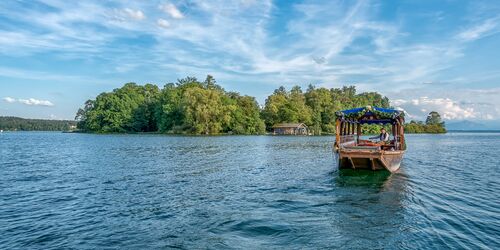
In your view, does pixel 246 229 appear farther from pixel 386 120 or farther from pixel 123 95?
pixel 123 95

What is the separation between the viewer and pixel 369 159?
69.2ft

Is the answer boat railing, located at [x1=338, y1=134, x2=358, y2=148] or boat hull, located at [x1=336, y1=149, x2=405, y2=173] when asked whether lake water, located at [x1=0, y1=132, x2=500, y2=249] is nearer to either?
boat hull, located at [x1=336, y1=149, x2=405, y2=173]

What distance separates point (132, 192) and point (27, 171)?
12.3 metres

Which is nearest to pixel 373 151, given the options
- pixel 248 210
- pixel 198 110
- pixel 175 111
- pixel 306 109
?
pixel 248 210

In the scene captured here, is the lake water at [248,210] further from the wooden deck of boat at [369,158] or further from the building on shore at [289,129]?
the building on shore at [289,129]

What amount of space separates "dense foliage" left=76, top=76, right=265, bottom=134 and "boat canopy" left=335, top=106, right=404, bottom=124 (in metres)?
76.2

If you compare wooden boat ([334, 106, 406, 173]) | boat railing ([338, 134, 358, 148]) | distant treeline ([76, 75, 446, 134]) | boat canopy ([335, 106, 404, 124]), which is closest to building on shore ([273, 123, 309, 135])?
distant treeline ([76, 75, 446, 134])

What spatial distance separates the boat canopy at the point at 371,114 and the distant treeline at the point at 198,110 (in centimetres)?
7625

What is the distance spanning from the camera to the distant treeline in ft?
342

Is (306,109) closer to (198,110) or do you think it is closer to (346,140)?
Answer: (198,110)

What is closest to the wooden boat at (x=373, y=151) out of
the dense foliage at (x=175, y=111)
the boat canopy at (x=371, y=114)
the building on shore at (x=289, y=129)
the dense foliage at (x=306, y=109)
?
the boat canopy at (x=371, y=114)

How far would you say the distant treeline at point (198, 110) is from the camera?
104125mm

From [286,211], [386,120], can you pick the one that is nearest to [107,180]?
[286,211]

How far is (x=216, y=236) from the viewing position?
31.9 ft
